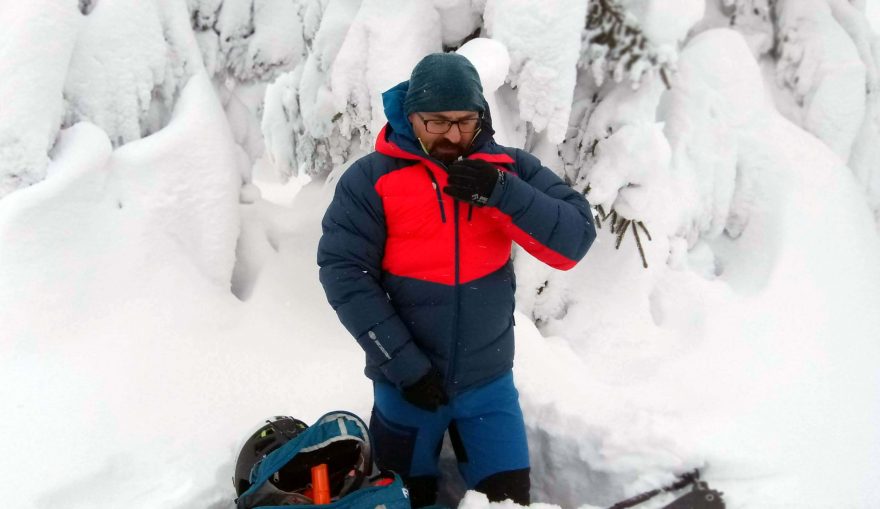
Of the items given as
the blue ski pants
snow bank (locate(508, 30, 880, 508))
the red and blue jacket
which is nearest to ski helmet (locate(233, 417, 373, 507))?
the blue ski pants

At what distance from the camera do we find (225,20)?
4020 mm

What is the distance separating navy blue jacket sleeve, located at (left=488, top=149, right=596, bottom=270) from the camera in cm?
164

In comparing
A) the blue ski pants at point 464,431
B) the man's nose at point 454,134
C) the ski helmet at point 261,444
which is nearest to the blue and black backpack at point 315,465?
the ski helmet at point 261,444

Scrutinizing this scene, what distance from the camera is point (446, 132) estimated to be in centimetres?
172

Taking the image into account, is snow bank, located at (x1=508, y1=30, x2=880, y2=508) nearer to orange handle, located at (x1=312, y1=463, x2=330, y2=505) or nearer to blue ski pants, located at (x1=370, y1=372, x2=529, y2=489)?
blue ski pants, located at (x1=370, y1=372, x2=529, y2=489)

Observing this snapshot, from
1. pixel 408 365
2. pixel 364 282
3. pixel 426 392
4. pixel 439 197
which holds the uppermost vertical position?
pixel 439 197

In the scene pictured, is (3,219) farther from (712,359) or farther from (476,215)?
(712,359)

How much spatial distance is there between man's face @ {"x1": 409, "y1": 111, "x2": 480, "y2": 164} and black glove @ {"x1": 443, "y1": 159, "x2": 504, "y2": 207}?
149 mm

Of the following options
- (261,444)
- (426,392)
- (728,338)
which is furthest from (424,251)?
(728,338)

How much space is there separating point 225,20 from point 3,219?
2.36 metres

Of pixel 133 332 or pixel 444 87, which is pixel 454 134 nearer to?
pixel 444 87

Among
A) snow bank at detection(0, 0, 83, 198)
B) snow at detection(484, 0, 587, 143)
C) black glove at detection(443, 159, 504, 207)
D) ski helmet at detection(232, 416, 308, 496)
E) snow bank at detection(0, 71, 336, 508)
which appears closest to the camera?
black glove at detection(443, 159, 504, 207)

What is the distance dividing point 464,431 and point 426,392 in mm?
310

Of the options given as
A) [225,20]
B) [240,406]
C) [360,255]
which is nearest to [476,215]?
[360,255]
